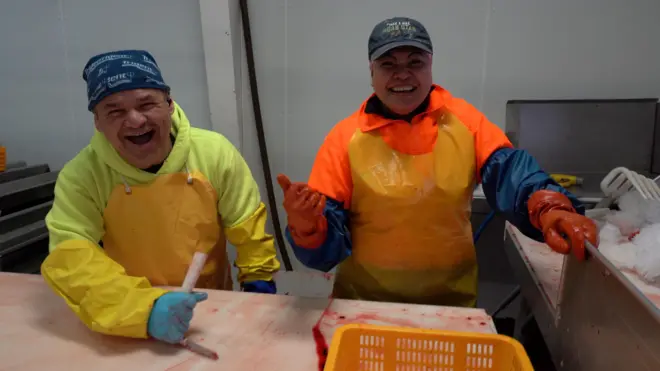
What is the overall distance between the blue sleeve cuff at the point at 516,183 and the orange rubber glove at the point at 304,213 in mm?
428

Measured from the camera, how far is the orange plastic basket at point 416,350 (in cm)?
87

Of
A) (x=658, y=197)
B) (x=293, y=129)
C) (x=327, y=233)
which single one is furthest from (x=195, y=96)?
(x=658, y=197)

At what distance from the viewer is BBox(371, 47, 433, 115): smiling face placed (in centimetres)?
117

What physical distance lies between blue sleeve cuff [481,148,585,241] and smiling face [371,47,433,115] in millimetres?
246

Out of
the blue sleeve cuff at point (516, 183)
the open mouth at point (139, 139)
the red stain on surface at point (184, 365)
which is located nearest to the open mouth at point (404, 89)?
the blue sleeve cuff at point (516, 183)

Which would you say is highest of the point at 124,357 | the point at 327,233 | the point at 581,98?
the point at 581,98

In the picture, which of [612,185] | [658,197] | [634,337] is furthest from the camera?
[612,185]

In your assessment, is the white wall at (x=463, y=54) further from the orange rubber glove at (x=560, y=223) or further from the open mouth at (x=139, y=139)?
the orange rubber glove at (x=560, y=223)

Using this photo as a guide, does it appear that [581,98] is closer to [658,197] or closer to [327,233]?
[658,197]

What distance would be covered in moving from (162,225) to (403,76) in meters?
0.73

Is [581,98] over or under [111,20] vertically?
under

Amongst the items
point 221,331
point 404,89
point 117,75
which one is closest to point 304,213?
point 221,331

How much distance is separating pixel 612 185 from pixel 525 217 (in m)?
0.56

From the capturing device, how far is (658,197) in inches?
50.3
